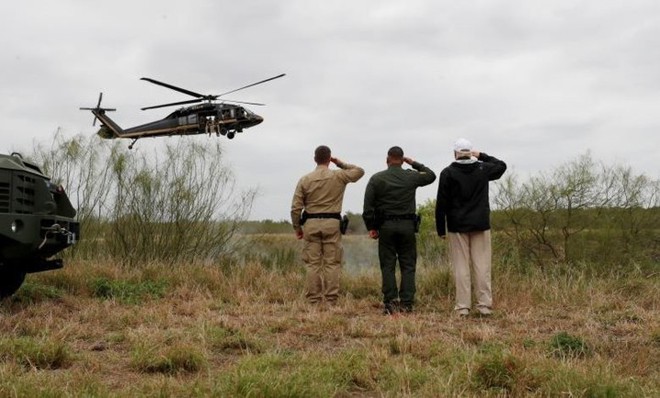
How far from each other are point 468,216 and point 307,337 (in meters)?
2.64

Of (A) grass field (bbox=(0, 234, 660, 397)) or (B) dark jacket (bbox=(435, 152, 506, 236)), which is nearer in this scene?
(A) grass field (bbox=(0, 234, 660, 397))

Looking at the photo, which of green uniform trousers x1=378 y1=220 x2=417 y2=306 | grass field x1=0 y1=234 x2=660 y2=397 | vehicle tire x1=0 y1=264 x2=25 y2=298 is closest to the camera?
grass field x1=0 y1=234 x2=660 y2=397

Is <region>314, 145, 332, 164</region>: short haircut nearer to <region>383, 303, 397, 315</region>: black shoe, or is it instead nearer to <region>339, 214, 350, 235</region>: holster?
<region>339, 214, 350, 235</region>: holster

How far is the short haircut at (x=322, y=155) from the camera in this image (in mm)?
8586

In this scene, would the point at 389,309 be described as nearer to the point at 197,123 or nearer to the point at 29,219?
the point at 29,219

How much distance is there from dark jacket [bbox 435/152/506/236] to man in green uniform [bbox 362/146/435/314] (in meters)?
0.42

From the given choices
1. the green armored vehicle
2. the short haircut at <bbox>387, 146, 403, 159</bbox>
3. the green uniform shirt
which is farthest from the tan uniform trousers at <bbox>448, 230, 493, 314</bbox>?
the green armored vehicle

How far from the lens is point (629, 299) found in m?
8.32

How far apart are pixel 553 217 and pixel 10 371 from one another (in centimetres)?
1439

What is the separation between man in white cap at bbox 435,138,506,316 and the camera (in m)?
7.57

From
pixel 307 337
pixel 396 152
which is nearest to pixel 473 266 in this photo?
pixel 396 152

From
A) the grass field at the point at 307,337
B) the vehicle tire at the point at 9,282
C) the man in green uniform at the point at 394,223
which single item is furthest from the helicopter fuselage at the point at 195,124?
the man in green uniform at the point at 394,223

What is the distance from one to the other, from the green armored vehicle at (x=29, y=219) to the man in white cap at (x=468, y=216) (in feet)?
13.5

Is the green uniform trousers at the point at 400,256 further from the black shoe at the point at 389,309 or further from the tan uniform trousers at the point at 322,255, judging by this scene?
the tan uniform trousers at the point at 322,255
